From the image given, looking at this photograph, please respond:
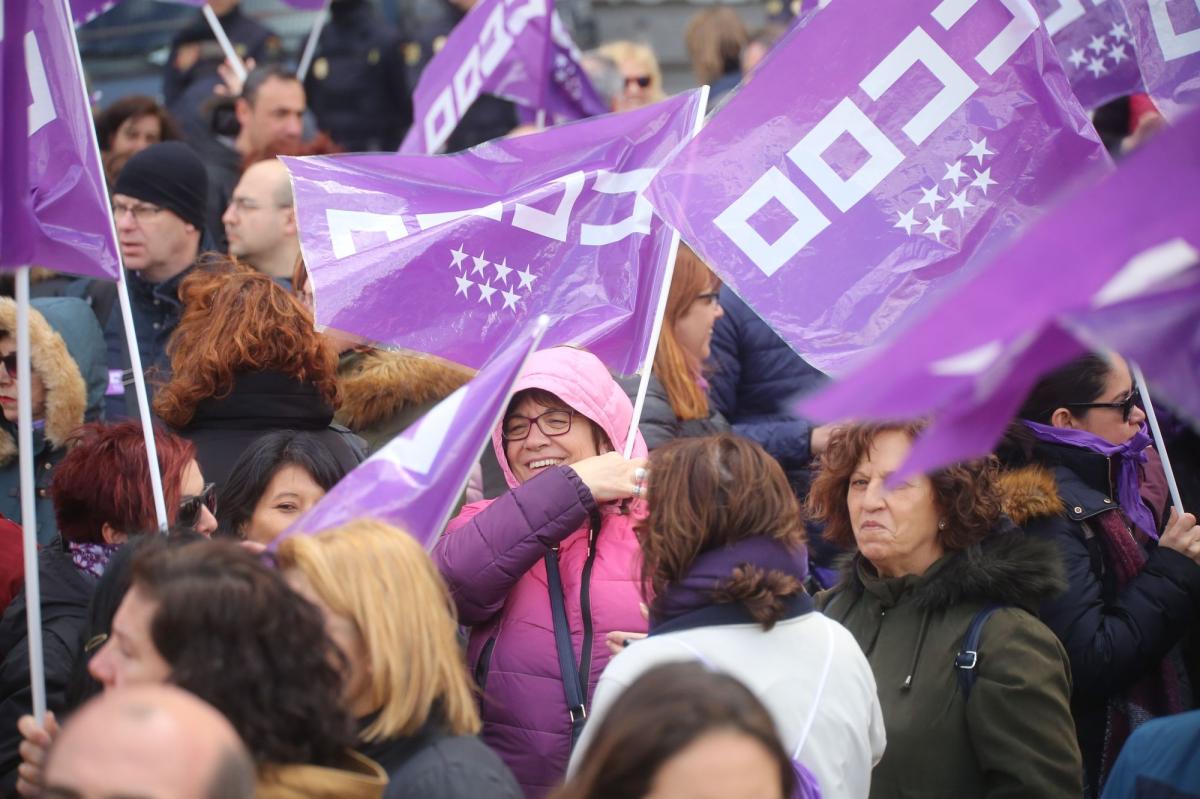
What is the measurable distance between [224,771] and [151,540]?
4.55ft

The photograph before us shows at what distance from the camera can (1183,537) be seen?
507 centimetres

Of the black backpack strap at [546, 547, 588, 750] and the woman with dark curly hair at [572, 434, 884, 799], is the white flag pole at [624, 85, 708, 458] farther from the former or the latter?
the woman with dark curly hair at [572, 434, 884, 799]

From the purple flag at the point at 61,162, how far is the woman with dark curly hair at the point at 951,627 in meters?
2.16

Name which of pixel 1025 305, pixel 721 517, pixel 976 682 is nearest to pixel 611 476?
pixel 721 517

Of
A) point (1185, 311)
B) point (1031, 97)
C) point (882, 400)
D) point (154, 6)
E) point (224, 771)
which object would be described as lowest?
point (1031, 97)

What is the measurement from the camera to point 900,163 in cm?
473

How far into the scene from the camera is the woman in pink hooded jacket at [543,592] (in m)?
4.14

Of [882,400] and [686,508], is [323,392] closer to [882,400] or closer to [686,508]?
[686,508]

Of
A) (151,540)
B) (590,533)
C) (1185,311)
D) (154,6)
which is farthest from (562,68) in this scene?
(1185,311)

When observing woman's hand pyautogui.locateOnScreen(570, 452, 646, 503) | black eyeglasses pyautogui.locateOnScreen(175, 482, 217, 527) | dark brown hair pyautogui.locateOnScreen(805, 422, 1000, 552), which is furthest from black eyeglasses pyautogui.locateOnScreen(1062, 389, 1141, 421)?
black eyeglasses pyautogui.locateOnScreen(175, 482, 217, 527)

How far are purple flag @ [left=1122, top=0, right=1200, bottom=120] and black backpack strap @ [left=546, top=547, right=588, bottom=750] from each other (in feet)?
8.77

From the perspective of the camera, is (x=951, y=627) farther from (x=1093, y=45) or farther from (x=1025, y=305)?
(x=1093, y=45)

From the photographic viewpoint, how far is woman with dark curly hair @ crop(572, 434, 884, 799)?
12.0ft

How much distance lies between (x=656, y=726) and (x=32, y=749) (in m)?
1.65
